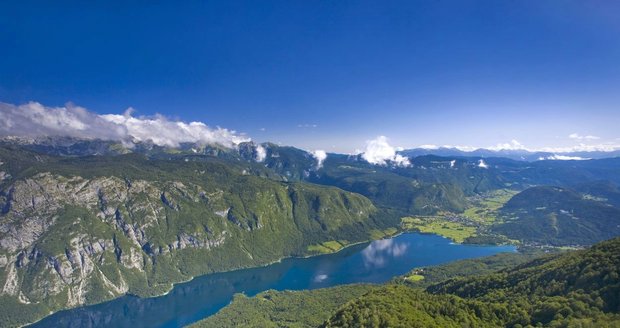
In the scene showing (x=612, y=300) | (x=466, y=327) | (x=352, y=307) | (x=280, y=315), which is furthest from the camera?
(x=280, y=315)

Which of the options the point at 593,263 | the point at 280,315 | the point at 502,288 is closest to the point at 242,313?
the point at 280,315

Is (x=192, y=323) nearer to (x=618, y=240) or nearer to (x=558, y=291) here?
(x=558, y=291)

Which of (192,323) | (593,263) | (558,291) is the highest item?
(593,263)

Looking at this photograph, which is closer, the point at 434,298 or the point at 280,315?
the point at 434,298

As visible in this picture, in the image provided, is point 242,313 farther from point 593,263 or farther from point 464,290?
point 593,263

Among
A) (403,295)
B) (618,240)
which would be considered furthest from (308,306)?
(618,240)

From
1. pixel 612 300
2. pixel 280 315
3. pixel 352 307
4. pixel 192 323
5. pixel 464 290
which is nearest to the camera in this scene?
pixel 612 300

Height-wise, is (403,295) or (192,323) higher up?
(403,295)

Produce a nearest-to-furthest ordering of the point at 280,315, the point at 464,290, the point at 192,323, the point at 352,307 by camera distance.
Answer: the point at 352,307 → the point at 464,290 → the point at 280,315 → the point at 192,323

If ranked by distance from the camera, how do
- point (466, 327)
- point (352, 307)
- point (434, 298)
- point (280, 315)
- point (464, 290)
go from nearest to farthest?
point (466, 327) < point (352, 307) < point (434, 298) < point (464, 290) < point (280, 315)
